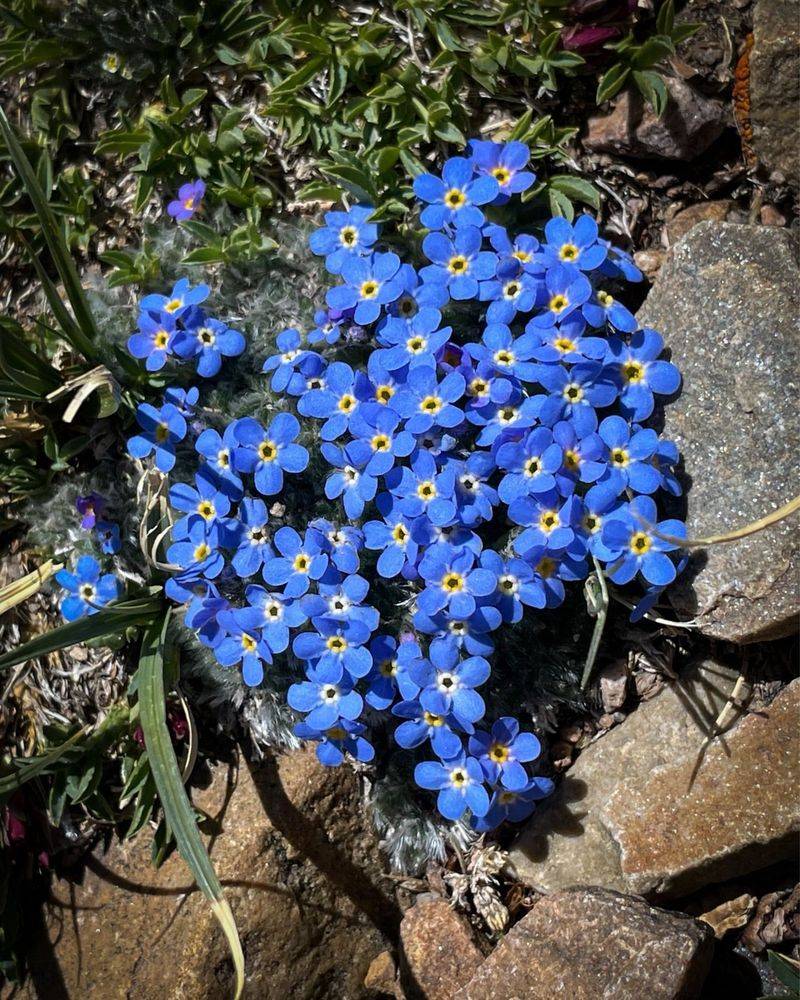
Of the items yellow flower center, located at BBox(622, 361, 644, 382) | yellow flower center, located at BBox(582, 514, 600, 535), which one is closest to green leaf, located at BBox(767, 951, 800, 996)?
yellow flower center, located at BBox(582, 514, 600, 535)

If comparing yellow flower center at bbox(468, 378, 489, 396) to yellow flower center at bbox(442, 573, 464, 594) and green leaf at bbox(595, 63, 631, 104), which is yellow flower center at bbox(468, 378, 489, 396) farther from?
green leaf at bbox(595, 63, 631, 104)

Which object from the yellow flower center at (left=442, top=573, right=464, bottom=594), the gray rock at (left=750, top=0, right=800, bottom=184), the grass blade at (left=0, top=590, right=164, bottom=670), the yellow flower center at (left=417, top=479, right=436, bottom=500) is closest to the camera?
the grass blade at (left=0, top=590, right=164, bottom=670)

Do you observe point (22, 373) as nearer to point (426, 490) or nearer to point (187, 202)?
point (187, 202)

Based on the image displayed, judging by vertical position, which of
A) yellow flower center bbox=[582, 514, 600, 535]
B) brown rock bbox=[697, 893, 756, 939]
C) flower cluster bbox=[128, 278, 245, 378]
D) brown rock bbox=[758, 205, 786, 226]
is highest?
flower cluster bbox=[128, 278, 245, 378]

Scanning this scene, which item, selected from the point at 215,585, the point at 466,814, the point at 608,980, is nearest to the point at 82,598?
the point at 215,585

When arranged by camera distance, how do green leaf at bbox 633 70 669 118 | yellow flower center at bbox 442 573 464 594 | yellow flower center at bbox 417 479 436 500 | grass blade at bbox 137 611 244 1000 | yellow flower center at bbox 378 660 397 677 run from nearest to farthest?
grass blade at bbox 137 611 244 1000
yellow flower center at bbox 442 573 464 594
yellow flower center at bbox 417 479 436 500
yellow flower center at bbox 378 660 397 677
green leaf at bbox 633 70 669 118

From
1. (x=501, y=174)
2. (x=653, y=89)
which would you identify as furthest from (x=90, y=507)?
(x=653, y=89)

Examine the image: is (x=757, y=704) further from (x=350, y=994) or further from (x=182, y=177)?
(x=182, y=177)

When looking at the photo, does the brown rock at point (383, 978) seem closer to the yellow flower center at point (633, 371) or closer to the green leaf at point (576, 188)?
the yellow flower center at point (633, 371)
